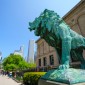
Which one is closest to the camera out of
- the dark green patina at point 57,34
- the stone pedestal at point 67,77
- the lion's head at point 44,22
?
the stone pedestal at point 67,77

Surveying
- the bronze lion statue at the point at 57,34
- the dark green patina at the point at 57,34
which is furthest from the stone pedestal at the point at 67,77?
the bronze lion statue at the point at 57,34

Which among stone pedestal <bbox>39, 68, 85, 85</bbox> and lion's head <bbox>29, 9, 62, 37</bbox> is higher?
lion's head <bbox>29, 9, 62, 37</bbox>

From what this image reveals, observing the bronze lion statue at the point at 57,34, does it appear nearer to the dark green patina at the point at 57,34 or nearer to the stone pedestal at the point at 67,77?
the dark green patina at the point at 57,34

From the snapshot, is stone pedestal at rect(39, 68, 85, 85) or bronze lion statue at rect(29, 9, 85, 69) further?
bronze lion statue at rect(29, 9, 85, 69)

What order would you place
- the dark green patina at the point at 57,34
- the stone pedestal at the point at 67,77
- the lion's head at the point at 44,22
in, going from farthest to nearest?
the lion's head at the point at 44,22
the dark green patina at the point at 57,34
the stone pedestal at the point at 67,77

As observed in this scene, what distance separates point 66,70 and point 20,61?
69613mm

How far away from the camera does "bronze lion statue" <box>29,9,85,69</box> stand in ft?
15.1

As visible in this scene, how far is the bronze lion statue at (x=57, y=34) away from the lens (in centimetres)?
460

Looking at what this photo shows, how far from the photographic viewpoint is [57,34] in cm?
467

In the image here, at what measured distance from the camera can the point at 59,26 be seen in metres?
4.70

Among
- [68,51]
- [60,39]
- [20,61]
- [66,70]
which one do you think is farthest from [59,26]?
[20,61]

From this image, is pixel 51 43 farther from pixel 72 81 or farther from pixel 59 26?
pixel 72 81

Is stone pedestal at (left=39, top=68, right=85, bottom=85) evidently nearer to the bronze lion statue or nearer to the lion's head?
the bronze lion statue

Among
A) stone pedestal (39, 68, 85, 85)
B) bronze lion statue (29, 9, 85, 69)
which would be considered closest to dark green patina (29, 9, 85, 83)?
bronze lion statue (29, 9, 85, 69)
